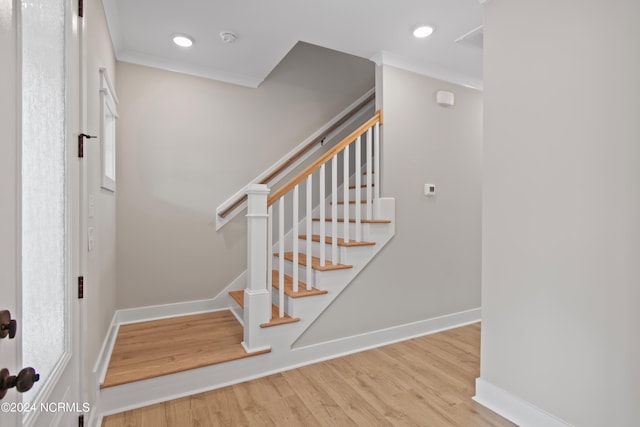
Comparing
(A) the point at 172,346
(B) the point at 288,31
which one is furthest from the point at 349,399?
(B) the point at 288,31

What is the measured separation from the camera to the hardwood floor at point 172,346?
1973 mm

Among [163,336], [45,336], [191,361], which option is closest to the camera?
[45,336]

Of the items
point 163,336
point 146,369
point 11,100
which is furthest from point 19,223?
point 163,336

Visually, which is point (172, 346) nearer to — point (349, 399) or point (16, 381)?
point (349, 399)

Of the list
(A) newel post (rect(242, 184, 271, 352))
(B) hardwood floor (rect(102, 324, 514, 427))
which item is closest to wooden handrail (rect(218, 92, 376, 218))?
(A) newel post (rect(242, 184, 271, 352))

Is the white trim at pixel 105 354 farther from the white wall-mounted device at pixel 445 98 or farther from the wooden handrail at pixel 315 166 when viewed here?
the white wall-mounted device at pixel 445 98

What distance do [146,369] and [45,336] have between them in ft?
3.56

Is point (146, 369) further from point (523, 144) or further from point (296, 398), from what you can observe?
point (523, 144)

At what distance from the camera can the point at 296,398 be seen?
1.95 m

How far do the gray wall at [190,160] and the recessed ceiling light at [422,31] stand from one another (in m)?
1.43

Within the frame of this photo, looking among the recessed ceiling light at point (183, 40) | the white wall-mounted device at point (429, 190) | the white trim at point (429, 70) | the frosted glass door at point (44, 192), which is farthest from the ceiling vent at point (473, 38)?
the frosted glass door at point (44, 192)

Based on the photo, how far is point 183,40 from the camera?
2.57m

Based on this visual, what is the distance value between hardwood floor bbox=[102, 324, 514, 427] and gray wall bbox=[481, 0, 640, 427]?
1.08ft

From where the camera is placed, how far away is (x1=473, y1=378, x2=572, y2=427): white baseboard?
1.63m
